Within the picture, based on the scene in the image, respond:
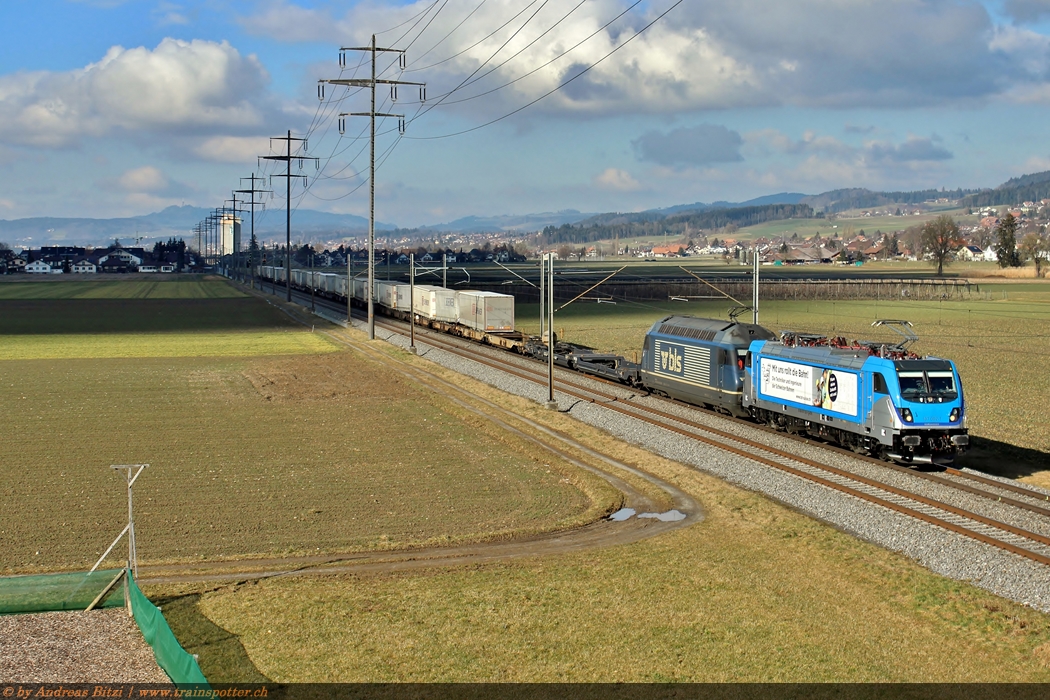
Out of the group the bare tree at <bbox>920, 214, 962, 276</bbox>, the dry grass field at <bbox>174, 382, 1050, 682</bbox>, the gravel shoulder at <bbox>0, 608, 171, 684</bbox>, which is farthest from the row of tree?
the gravel shoulder at <bbox>0, 608, 171, 684</bbox>

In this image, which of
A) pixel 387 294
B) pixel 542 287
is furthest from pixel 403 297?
pixel 542 287

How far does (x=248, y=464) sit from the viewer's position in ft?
101

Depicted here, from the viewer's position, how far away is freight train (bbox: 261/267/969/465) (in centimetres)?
2852

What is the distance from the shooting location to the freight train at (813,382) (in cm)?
2852

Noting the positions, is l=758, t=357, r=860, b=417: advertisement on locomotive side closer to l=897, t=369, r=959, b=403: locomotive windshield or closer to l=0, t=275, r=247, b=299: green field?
l=897, t=369, r=959, b=403: locomotive windshield

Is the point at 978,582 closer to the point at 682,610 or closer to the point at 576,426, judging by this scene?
the point at 682,610

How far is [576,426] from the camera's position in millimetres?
37906

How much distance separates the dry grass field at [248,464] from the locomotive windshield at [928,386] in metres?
10.6

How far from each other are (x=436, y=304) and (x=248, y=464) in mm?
49910

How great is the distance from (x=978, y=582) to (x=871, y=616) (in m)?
3.46

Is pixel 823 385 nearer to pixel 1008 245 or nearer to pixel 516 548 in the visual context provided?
pixel 516 548

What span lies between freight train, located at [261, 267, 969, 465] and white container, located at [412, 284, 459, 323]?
24.5 metres

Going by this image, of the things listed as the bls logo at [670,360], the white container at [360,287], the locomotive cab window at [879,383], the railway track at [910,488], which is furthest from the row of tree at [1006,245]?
the locomotive cab window at [879,383]

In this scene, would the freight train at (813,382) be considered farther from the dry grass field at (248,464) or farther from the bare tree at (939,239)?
the bare tree at (939,239)
